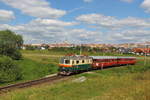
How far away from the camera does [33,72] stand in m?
39.0

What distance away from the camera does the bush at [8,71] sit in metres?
30.2

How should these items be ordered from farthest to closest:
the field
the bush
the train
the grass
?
the grass
the train
the bush
the field

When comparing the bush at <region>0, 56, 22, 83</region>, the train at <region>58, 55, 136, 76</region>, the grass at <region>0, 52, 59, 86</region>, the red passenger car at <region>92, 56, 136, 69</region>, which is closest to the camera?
the bush at <region>0, 56, 22, 83</region>

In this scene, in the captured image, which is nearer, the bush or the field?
the field

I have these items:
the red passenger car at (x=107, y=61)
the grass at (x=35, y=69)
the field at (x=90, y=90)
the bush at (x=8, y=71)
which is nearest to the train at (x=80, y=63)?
the red passenger car at (x=107, y=61)

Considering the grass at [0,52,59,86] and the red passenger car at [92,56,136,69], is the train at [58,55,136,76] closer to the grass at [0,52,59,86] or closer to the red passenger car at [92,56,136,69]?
the red passenger car at [92,56,136,69]

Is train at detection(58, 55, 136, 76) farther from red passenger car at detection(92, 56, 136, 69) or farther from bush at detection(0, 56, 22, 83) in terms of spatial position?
bush at detection(0, 56, 22, 83)

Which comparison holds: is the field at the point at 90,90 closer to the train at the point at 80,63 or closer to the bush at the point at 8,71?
the bush at the point at 8,71

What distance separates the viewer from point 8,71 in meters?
32.0

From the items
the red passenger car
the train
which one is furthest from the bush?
the red passenger car

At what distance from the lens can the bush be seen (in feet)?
99.2

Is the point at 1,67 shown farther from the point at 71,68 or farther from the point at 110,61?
the point at 110,61

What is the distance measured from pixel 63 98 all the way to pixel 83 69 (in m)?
21.0

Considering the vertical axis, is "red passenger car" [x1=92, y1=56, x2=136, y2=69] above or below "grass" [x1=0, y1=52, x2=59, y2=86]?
above
